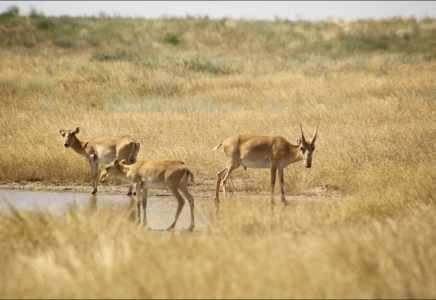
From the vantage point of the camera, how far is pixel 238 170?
1355cm

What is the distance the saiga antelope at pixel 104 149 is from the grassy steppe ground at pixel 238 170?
3.24 ft

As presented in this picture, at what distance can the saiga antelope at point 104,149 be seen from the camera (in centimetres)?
1180

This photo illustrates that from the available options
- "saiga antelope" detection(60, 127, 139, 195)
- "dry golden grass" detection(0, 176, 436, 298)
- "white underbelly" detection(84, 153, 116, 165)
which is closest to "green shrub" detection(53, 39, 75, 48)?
"saiga antelope" detection(60, 127, 139, 195)

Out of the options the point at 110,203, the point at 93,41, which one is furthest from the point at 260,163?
the point at 93,41

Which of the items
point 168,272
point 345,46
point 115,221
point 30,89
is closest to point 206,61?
point 30,89

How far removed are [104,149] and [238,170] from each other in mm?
3824

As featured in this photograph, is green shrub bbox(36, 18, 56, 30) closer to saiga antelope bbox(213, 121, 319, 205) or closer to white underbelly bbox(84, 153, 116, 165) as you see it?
white underbelly bbox(84, 153, 116, 165)

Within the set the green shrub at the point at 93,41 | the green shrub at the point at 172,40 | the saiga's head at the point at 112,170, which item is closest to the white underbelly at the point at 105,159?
the saiga's head at the point at 112,170

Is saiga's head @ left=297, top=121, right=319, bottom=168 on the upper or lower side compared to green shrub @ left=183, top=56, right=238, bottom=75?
lower

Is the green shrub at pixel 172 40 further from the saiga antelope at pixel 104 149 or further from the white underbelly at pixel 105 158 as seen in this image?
the white underbelly at pixel 105 158

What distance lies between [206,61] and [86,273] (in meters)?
25.7

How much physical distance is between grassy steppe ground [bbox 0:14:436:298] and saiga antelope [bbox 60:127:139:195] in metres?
0.99

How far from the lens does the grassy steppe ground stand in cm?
536

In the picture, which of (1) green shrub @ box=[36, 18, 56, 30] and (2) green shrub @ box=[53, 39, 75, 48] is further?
(1) green shrub @ box=[36, 18, 56, 30]
